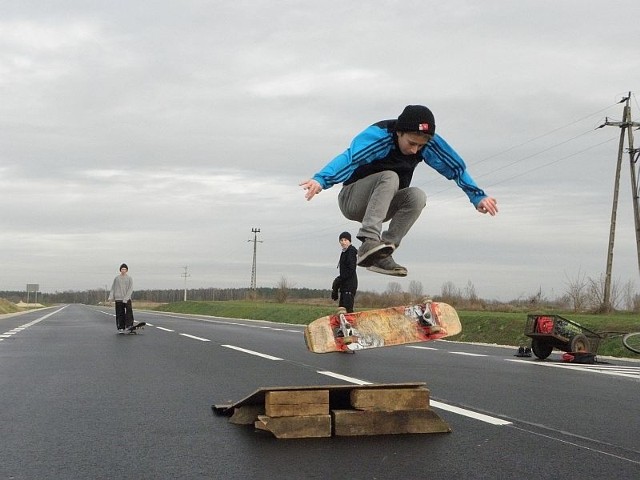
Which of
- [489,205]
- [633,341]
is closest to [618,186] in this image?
[633,341]

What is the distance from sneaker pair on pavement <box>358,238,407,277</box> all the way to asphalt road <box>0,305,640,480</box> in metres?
1.25

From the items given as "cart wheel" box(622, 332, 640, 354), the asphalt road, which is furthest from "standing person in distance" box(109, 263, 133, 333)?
"cart wheel" box(622, 332, 640, 354)

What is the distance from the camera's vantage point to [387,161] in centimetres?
546

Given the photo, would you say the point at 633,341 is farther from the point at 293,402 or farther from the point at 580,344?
the point at 293,402

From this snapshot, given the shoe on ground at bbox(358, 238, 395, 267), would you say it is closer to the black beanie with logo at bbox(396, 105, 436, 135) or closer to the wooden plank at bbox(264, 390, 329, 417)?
the black beanie with logo at bbox(396, 105, 436, 135)

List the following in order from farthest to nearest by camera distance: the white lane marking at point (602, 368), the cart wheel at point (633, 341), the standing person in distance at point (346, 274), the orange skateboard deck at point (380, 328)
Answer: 1. the cart wheel at point (633, 341)
2. the white lane marking at point (602, 368)
3. the standing person in distance at point (346, 274)
4. the orange skateboard deck at point (380, 328)

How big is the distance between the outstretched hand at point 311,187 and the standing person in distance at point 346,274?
17.7 ft

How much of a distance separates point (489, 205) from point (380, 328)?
4.54ft

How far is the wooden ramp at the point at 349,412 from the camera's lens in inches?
215

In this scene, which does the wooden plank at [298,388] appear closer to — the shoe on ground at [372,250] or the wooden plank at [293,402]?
the wooden plank at [293,402]

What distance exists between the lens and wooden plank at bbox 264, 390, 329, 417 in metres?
5.46

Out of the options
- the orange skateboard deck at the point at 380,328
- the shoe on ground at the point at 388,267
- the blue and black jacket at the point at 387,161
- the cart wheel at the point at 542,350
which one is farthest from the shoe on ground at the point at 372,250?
the cart wheel at the point at 542,350

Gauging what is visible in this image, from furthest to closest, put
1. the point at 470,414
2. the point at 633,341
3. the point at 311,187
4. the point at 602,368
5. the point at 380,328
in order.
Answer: the point at 633,341 → the point at 602,368 → the point at 470,414 → the point at 380,328 → the point at 311,187

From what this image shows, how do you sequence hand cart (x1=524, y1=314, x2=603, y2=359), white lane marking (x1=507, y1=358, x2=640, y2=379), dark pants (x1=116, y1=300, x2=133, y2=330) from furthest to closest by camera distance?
dark pants (x1=116, y1=300, x2=133, y2=330), hand cart (x1=524, y1=314, x2=603, y2=359), white lane marking (x1=507, y1=358, x2=640, y2=379)
